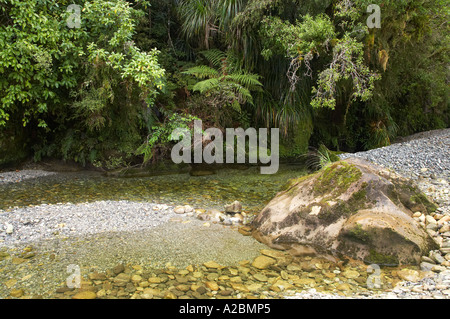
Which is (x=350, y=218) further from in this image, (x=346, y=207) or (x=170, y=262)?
(x=170, y=262)

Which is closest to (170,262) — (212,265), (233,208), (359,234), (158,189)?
(212,265)

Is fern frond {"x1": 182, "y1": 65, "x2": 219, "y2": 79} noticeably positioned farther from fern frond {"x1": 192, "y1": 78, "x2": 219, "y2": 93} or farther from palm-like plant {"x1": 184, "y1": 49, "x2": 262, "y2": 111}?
fern frond {"x1": 192, "y1": 78, "x2": 219, "y2": 93}

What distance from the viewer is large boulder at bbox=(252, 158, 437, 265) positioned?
362 cm

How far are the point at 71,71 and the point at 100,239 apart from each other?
3507mm

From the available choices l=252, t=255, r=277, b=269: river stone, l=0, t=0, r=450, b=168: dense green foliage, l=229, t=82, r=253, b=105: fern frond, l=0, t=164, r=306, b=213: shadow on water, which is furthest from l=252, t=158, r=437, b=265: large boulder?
l=229, t=82, r=253, b=105: fern frond

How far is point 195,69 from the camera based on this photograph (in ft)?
24.4

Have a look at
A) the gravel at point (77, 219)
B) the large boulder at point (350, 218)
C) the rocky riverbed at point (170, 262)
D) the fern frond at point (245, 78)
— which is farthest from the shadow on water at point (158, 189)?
the fern frond at point (245, 78)

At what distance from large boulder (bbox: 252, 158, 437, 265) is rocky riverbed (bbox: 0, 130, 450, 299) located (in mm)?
168

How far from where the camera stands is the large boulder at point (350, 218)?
142 inches

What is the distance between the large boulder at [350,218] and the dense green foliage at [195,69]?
7.87 ft

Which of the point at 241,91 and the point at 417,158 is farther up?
the point at 241,91

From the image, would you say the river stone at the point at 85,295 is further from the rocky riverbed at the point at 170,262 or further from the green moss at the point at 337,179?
the green moss at the point at 337,179

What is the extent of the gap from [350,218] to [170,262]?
83.8 inches

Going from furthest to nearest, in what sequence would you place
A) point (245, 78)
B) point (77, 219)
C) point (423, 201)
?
point (245, 78) → point (77, 219) → point (423, 201)
